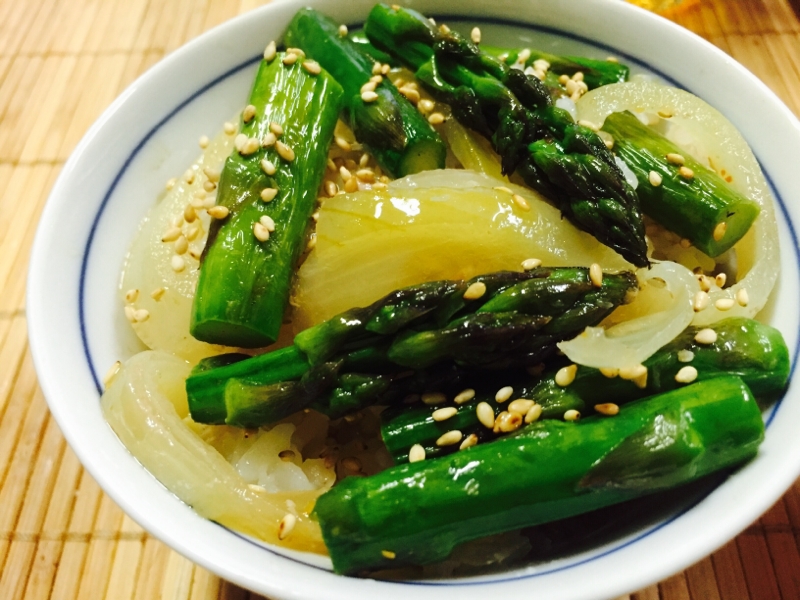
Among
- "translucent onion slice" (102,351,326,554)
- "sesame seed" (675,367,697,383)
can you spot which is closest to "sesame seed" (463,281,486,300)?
→ "sesame seed" (675,367,697,383)

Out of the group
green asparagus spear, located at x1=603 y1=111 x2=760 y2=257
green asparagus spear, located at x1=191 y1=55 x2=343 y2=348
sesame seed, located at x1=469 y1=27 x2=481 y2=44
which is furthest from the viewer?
sesame seed, located at x1=469 y1=27 x2=481 y2=44

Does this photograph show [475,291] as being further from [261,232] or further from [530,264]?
[261,232]

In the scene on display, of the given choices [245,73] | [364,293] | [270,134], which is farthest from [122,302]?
[245,73]

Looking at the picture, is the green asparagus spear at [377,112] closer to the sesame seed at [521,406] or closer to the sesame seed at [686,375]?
the sesame seed at [521,406]

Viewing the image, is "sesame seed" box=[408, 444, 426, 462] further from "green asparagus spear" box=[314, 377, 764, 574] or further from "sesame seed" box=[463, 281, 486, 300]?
"sesame seed" box=[463, 281, 486, 300]

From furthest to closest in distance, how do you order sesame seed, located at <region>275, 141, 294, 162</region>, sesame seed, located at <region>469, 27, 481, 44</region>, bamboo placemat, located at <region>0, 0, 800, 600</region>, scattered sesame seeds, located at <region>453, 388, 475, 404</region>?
sesame seed, located at <region>469, 27, 481, 44</region>
bamboo placemat, located at <region>0, 0, 800, 600</region>
sesame seed, located at <region>275, 141, 294, 162</region>
scattered sesame seeds, located at <region>453, 388, 475, 404</region>

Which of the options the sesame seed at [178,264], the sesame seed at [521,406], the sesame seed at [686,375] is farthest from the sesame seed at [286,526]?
the sesame seed at [686,375]
